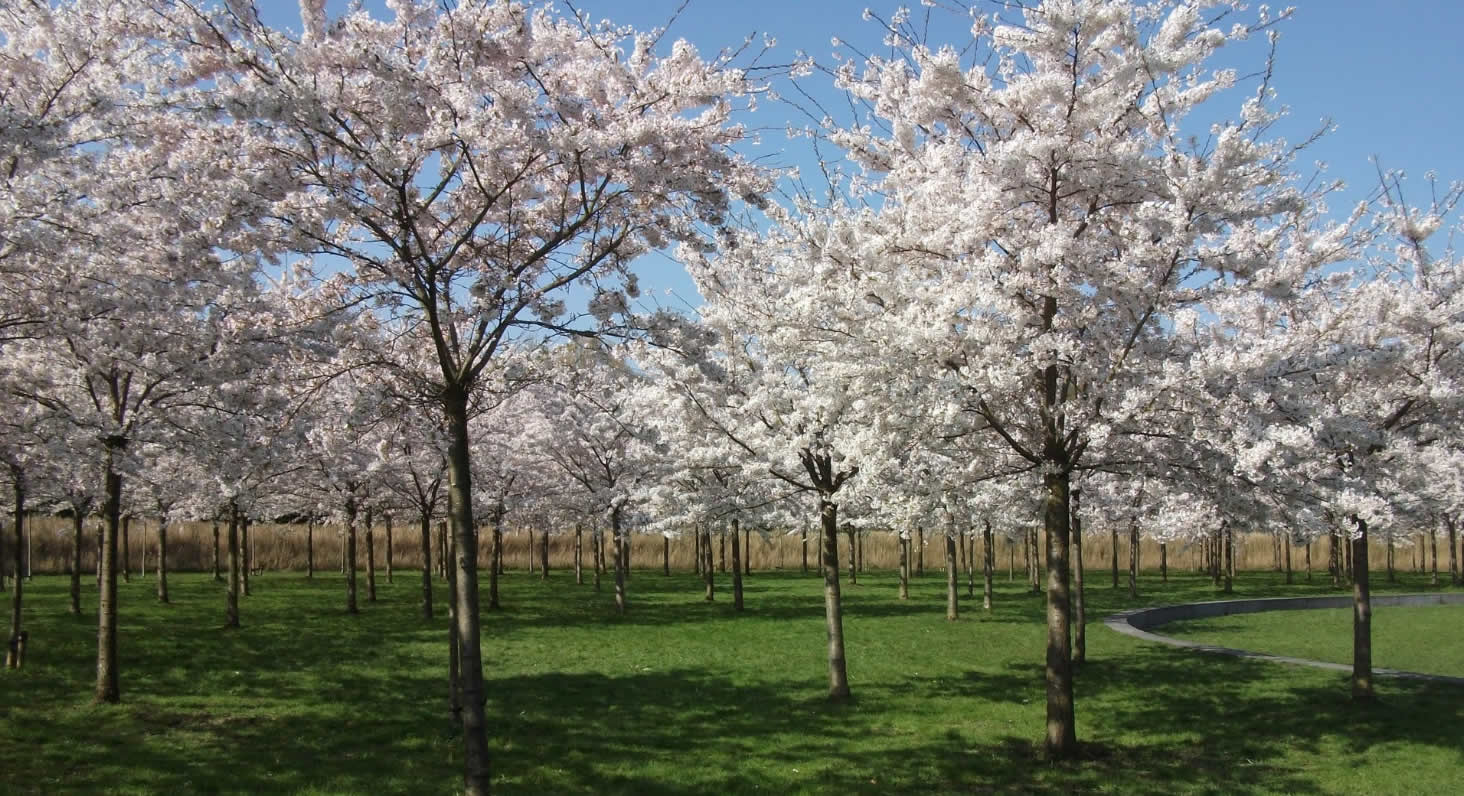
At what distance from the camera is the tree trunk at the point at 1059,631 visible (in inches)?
424

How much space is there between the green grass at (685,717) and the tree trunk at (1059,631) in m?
0.34

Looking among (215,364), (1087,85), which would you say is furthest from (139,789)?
(1087,85)

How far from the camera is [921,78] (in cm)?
1038

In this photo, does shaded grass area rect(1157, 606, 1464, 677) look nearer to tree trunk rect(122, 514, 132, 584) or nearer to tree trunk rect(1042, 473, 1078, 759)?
tree trunk rect(1042, 473, 1078, 759)

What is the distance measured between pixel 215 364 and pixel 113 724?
212 inches

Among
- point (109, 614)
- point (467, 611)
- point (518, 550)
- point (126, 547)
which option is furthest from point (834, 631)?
point (518, 550)

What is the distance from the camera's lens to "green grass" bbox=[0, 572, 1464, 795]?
10539 mm

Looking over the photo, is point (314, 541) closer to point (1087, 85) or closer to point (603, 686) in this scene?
point (603, 686)

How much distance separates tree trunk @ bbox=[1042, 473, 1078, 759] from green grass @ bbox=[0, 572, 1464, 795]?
0.34 meters

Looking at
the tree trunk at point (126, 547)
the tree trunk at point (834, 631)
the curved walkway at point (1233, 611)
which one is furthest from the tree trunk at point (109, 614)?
the tree trunk at point (126, 547)

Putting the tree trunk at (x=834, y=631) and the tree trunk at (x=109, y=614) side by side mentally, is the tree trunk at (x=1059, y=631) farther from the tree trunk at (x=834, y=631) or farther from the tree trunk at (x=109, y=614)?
the tree trunk at (x=109, y=614)

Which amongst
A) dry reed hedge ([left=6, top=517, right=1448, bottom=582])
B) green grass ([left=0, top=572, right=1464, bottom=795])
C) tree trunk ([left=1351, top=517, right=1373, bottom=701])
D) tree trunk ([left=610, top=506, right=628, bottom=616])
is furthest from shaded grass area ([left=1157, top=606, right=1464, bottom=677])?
dry reed hedge ([left=6, top=517, right=1448, bottom=582])

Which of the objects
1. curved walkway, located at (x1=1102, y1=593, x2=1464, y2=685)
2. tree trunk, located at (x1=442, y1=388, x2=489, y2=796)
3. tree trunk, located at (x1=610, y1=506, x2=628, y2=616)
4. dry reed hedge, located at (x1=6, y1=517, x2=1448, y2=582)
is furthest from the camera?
dry reed hedge, located at (x1=6, y1=517, x2=1448, y2=582)

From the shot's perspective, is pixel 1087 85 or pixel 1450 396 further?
pixel 1450 396
